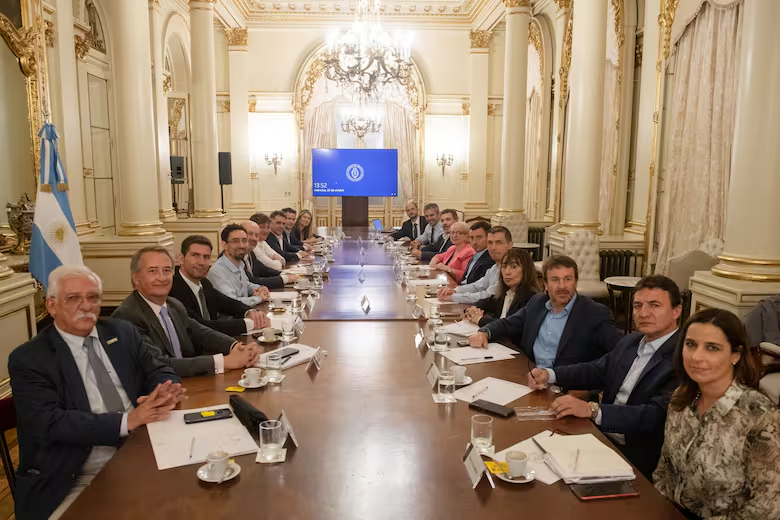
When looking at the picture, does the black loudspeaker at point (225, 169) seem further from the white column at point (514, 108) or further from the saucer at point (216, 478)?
the saucer at point (216, 478)

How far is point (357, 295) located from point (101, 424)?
8.57ft

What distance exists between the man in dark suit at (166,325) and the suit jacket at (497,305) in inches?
59.5

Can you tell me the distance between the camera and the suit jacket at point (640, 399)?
224 centimetres

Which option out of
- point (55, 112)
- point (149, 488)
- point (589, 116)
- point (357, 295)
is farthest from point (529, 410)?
point (55, 112)

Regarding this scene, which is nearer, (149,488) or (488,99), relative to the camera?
(149,488)

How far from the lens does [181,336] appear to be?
10.2 feet

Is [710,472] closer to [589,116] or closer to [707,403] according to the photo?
[707,403]

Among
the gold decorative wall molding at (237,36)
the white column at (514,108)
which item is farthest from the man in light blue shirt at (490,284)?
the gold decorative wall molding at (237,36)

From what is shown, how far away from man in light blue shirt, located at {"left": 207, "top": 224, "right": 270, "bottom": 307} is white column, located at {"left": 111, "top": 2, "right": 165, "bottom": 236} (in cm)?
236

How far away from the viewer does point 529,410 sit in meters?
2.28

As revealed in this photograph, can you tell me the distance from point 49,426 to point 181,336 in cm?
105

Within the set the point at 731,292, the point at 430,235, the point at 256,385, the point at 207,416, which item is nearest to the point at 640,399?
Answer: the point at 256,385

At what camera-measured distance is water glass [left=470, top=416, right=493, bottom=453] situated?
195 centimetres

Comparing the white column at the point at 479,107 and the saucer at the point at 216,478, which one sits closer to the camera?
the saucer at the point at 216,478
